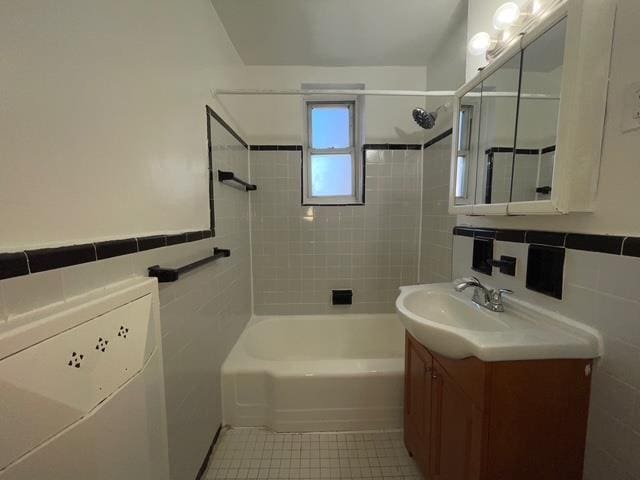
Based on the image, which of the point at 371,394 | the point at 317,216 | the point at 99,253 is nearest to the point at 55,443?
the point at 99,253

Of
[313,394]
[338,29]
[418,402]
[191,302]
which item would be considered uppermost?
[338,29]

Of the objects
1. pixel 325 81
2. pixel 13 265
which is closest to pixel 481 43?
pixel 325 81

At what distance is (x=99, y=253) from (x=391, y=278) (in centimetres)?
200

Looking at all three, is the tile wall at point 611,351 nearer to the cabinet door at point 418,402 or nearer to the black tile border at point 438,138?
the cabinet door at point 418,402

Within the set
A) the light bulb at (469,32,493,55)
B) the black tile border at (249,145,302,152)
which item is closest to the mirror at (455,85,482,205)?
the light bulb at (469,32,493,55)

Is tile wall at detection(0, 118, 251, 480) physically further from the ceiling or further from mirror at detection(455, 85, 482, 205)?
mirror at detection(455, 85, 482, 205)

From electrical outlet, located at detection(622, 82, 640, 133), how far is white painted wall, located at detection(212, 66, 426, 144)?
4.97 ft

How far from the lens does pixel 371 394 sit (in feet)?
5.06

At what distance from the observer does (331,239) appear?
2.21 meters

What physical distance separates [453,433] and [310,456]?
864 mm

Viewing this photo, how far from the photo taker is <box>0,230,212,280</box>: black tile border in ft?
1.56

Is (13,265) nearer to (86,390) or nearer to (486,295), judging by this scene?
(86,390)

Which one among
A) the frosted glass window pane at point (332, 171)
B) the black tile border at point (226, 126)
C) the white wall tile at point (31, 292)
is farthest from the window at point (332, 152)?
the white wall tile at point (31, 292)

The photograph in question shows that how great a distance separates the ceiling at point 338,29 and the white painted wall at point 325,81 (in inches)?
2.4
